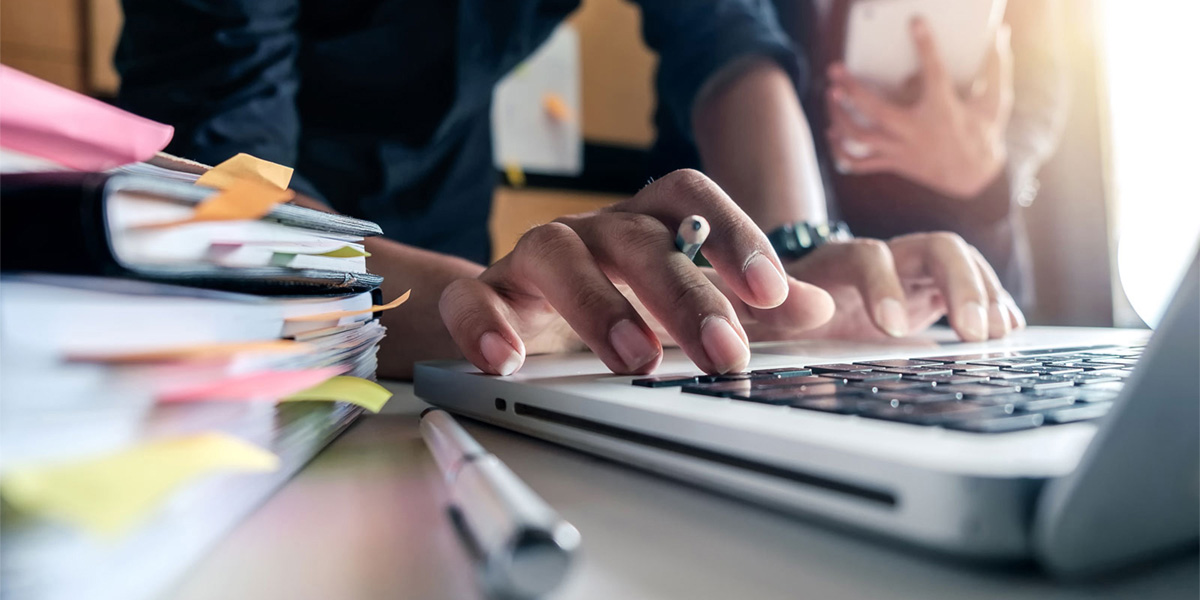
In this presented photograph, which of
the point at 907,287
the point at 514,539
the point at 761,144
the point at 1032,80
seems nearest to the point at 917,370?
the point at 514,539

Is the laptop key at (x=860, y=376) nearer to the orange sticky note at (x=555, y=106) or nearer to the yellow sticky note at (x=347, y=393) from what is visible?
the yellow sticky note at (x=347, y=393)

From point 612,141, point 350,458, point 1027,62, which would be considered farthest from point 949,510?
point 612,141

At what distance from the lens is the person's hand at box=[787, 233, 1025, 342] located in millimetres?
545

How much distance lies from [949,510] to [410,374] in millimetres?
518

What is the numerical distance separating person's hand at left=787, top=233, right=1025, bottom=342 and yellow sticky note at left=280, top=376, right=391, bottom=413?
417 millimetres

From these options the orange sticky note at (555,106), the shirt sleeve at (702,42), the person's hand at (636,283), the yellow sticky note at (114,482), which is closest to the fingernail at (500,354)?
the person's hand at (636,283)

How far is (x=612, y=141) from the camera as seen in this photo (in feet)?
7.14

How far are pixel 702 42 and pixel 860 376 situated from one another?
0.89 metres

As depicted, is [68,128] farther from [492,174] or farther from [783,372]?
[492,174]

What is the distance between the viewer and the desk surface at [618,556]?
0.51ft

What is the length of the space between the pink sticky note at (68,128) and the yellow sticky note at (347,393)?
0.29 ft

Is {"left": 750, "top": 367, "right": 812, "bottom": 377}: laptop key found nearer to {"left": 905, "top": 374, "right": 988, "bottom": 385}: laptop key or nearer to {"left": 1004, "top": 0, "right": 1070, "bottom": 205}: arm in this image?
{"left": 905, "top": 374, "right": 988, "bottom": 385}: laptop key

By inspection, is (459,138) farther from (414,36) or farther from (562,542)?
(562,542)

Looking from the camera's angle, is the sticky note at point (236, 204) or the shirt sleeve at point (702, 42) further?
the shirt sleeve at point (702, 42)
